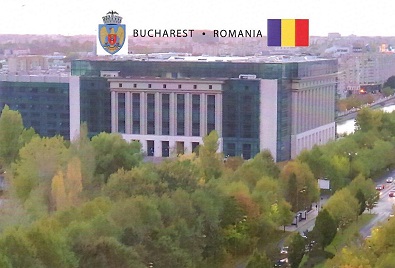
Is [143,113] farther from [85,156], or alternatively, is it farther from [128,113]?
[85,156]

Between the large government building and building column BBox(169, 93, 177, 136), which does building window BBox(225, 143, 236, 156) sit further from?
building column BBox(169, 93, 177, 136)

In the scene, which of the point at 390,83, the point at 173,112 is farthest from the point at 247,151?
the point at 390,83

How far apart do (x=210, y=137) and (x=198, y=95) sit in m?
3.96

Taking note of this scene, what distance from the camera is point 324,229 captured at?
31.1ft

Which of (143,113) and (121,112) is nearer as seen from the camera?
(143,113)

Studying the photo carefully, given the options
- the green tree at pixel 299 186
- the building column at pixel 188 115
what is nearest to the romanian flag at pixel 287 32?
the building column at pixel 188 115

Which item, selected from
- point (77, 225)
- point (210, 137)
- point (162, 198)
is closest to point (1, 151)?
point (210, 137)

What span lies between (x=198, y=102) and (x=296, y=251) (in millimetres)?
A: 8392

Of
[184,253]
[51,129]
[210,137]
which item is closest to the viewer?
[184,253]

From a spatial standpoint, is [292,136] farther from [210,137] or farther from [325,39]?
[325,39]

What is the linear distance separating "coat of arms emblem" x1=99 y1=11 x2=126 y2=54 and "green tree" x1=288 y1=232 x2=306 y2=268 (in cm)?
972

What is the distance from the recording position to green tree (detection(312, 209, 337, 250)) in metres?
9.34

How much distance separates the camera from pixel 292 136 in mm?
17031

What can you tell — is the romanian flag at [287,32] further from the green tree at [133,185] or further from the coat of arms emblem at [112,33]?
the green tree at [133,185]
